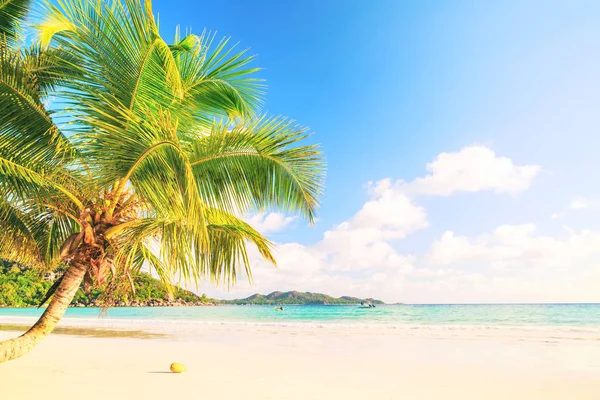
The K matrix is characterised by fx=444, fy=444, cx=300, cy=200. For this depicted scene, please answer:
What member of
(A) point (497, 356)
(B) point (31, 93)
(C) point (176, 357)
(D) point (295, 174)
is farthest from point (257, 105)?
(A) point (497, 356)

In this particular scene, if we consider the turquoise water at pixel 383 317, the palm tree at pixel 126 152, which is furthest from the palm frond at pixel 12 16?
the turquoise water at pixel 383 317

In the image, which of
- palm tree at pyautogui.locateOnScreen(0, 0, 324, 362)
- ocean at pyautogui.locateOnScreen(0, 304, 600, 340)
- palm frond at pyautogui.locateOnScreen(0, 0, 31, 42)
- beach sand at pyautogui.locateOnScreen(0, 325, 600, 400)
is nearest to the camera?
palm tree at pyautogui.locateOnScreen(0, 0, 324, 362)

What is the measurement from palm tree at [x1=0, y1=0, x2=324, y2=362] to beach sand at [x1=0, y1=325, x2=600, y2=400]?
1.87m

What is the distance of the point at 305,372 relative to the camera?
27.0ft

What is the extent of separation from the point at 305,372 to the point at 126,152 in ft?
18.5

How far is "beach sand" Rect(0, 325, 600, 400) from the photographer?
6281mm

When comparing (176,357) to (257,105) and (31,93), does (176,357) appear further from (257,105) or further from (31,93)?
(31,93)

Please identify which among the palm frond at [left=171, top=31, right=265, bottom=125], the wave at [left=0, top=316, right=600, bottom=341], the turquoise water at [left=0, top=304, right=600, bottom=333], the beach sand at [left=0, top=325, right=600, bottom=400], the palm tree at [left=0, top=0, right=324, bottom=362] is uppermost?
the palm frond at [left=171, top=31, right=265, bottom=125]

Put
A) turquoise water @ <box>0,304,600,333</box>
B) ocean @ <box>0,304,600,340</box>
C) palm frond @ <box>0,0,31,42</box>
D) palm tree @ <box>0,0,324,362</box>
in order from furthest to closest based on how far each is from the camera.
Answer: turquoise water @ <box>0,304,600,333</box> → ocean @ <box>0,304,600,340</box> → palm frond @ <box>0,0,31,42</box> → palm tree @ <box>0,0,324,362</box>

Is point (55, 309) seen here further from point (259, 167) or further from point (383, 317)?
point (383, 317)

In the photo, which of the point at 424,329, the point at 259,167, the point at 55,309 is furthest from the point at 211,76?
the point at 424,329

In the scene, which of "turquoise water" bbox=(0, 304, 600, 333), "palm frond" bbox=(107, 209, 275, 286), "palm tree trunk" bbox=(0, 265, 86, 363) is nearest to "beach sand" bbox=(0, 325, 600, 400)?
"palm tree trunk" bbox=(0, 265, 86, 363)

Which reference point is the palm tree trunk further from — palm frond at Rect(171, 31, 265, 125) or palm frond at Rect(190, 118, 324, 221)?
palm frond at Rect(171, 31, 265, 125)

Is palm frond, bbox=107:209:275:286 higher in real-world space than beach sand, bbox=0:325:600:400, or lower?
higher
